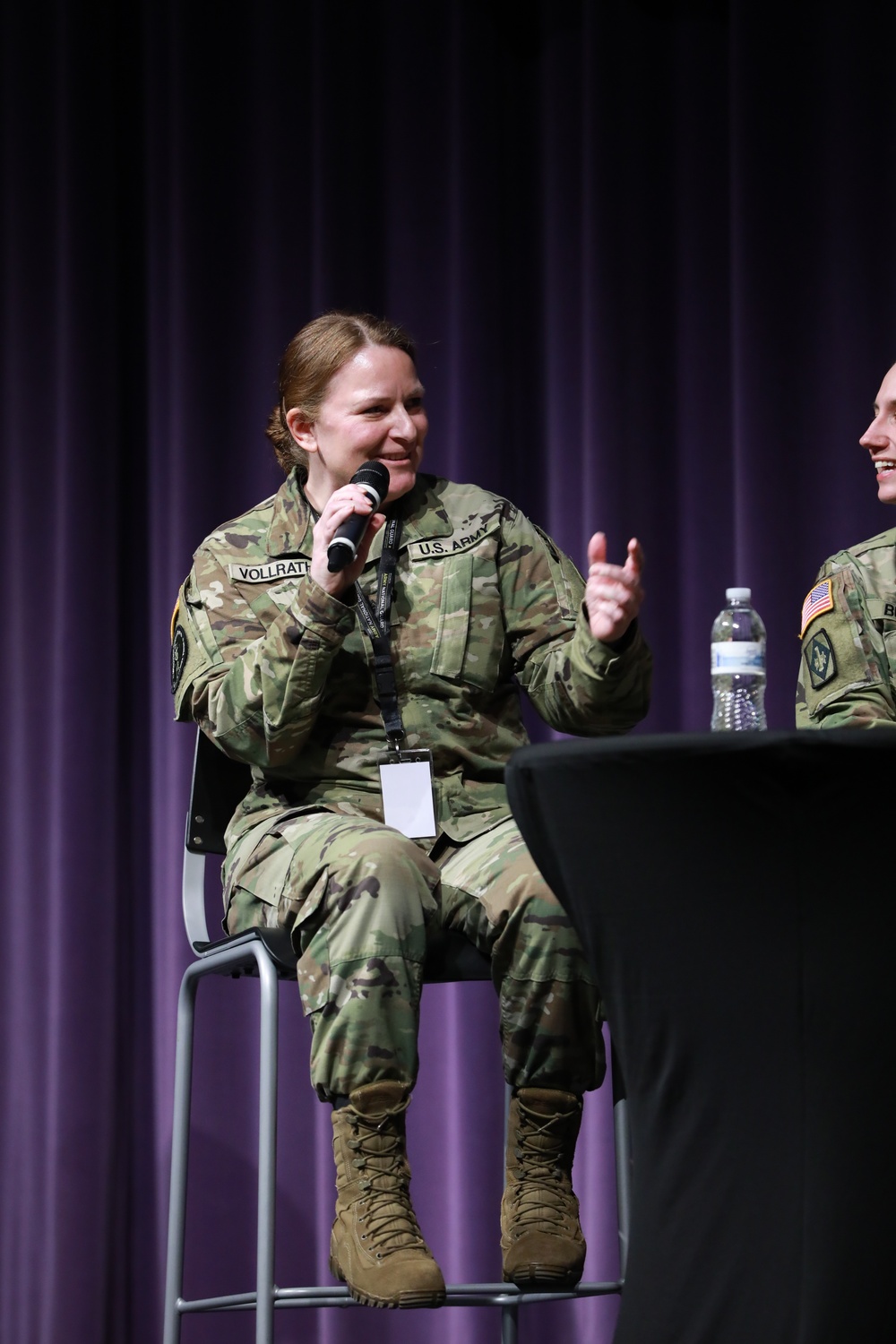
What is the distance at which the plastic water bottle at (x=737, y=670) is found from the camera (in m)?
1.40

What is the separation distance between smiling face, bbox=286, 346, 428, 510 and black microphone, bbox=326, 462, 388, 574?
0.57 feet

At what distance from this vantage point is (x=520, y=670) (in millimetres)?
2088

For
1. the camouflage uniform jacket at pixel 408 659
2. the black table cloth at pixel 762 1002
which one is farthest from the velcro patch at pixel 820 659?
the black table cloth at pixel 762 1002

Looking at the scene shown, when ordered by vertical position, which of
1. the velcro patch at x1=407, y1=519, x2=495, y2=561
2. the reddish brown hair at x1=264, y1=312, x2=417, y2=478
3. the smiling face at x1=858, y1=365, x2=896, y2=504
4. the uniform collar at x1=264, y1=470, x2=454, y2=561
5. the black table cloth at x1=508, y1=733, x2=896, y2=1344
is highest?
the reddish brown hair at x1=264, y1=312, x2=417, y2=478

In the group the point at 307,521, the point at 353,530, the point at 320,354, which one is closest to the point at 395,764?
the point at 353,530

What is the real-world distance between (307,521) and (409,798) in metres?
0.47

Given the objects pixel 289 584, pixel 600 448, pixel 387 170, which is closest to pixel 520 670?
pixel 289 584

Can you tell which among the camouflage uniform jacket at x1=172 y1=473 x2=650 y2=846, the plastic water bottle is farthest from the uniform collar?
the plastic water bottle

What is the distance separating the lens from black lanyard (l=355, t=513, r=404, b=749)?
1932 mm

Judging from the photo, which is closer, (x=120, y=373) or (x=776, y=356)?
(x=776, y=356)

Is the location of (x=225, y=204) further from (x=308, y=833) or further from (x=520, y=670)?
(x=308, y=833)

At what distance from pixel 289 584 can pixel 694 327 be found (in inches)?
45.7

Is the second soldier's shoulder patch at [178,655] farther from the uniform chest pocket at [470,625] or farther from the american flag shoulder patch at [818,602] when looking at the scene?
the american flag shoulder patch at [818,602]

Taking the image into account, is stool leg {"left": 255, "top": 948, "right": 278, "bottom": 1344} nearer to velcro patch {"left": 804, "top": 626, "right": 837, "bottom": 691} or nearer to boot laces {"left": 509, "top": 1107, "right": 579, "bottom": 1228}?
boot laces {"left": 509, "top": 1107, "right": 579, "bottom": 1228}
